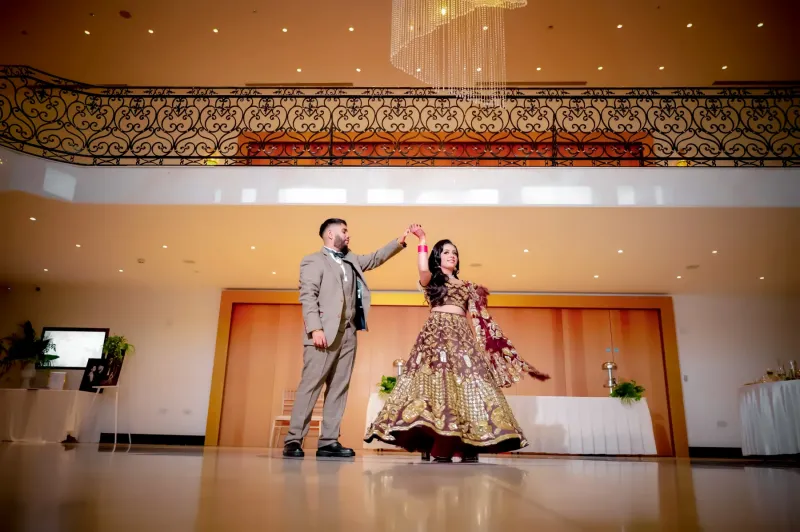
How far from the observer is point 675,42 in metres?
9.17

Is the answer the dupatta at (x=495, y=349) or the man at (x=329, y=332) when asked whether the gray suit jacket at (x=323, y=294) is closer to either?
the man at (x=329, y=332)

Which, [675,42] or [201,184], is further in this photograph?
[675,42]

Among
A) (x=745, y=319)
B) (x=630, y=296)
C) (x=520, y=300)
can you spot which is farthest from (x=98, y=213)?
(x=745, y=319)

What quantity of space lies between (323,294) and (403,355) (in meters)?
6.36

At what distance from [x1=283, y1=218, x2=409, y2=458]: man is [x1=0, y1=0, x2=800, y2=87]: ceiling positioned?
6.08 meters

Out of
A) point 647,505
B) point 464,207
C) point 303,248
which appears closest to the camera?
point 647,505

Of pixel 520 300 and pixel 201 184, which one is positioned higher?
pixel 201 184

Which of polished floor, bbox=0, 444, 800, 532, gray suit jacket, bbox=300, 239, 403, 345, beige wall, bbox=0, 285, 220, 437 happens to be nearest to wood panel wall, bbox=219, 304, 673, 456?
beige wall, bbox=0, 285, 220, 437

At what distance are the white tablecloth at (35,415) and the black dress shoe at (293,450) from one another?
562 centimetres

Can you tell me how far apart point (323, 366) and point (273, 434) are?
6.35 metres

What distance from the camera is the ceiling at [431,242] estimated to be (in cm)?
690

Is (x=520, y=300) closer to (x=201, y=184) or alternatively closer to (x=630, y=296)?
(x=630, y=296)

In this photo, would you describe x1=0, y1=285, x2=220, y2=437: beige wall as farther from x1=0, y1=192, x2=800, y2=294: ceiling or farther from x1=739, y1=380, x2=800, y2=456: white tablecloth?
x1=739, y1=380, x2=800, y2=456: white tablecloth

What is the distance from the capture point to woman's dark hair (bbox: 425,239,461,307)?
4.09 metres
